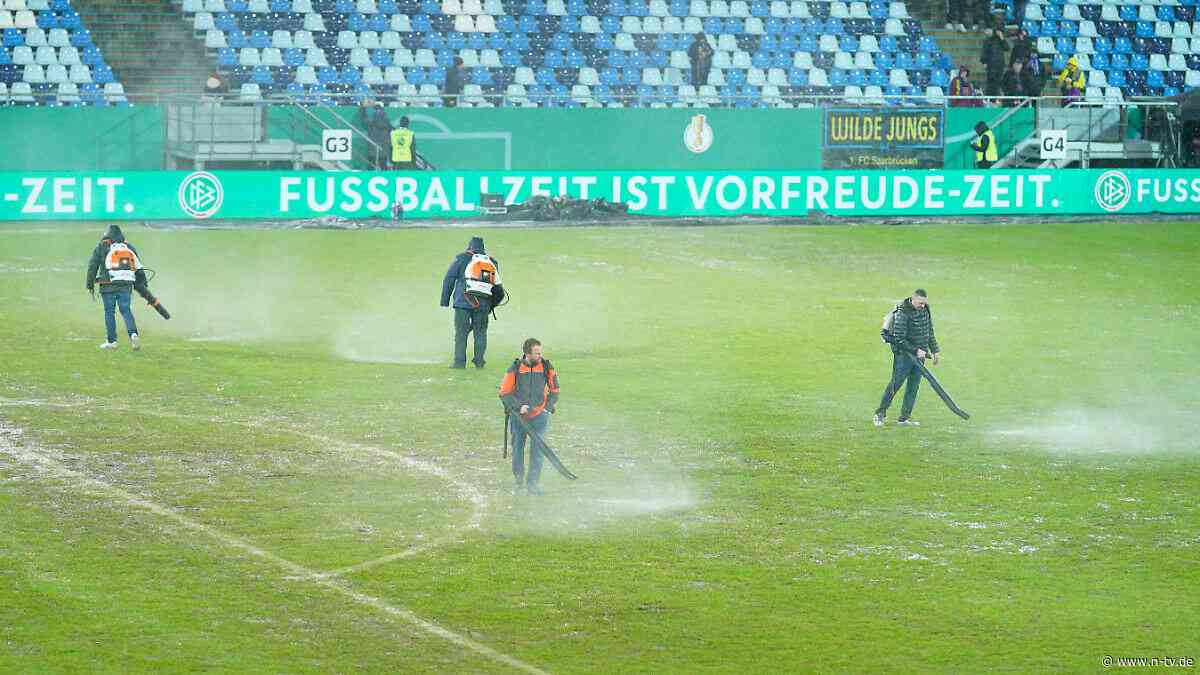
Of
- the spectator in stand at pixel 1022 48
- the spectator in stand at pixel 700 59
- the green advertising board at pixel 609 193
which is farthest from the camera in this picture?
the spectator in stand at pixel 1022 48

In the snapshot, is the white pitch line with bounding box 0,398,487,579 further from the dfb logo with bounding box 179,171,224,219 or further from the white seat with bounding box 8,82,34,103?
the white seat with bounding box 8,82,34,103

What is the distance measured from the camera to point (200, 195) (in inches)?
1825

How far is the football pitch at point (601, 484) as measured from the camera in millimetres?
15070

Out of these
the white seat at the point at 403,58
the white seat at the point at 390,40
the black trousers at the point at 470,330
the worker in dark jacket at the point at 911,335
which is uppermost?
the white seat at the point at 390,40

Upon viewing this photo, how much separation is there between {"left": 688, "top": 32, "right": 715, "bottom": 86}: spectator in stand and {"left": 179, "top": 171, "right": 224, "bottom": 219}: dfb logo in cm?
1574

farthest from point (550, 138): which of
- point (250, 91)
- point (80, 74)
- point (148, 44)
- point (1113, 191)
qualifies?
point (1113, 191)

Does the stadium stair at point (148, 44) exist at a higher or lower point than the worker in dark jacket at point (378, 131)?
higher

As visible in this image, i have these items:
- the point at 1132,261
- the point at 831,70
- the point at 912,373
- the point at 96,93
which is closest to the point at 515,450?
the point at 912,373

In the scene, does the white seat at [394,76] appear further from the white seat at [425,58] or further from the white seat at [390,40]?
the white seat at [390,40]

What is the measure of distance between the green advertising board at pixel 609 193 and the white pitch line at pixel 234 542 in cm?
2297

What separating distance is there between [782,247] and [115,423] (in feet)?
80.1

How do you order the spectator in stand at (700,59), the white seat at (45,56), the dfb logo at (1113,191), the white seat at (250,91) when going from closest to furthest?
the white seat at (250,91)
the white seat at (45,56)
the dfb logo at (1113,191)
the spectator in stand at (700,59)

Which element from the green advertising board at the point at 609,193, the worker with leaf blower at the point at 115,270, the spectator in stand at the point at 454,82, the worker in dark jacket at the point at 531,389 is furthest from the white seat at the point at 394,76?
the worker in dark jacket at the point at 531,389

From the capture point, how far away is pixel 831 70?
56000 millimetres
